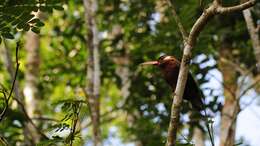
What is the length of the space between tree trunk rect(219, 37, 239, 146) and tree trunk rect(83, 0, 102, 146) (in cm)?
123

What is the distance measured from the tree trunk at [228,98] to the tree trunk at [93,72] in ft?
4.02

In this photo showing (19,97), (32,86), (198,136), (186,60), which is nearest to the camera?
(186,60)

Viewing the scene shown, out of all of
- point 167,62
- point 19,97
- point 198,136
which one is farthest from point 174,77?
point 198,136

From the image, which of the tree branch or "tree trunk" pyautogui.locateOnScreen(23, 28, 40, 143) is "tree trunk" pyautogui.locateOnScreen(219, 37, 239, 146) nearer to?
the tree branch

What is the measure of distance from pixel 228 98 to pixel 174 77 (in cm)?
221

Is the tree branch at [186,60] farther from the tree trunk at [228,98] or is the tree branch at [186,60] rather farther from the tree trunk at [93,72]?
the tree trunk at [228,98]

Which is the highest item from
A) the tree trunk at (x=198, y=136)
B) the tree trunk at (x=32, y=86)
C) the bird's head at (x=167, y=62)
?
the tree trunk at (x=32, y=86)

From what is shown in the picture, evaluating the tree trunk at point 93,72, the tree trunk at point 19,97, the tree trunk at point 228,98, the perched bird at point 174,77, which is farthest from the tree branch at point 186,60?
the tree trunk at point 19,97

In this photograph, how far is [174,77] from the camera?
4137 millimetres

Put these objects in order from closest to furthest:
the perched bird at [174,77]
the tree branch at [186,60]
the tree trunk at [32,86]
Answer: the tree branch at [186,60] → the perched bird at [174,77] → the tree trunk at [32,86]

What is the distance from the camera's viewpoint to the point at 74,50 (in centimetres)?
765

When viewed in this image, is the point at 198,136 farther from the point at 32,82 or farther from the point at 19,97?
the point at 19,97

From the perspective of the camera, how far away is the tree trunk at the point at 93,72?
5.29m

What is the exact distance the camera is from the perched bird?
4.15 metres
